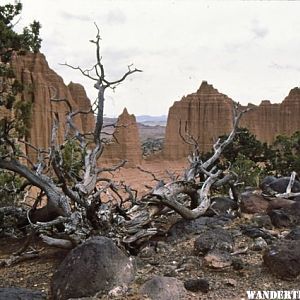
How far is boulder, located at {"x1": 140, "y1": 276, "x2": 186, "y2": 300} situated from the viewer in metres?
5.94

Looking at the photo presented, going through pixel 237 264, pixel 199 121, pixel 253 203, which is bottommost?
pixel 237 264

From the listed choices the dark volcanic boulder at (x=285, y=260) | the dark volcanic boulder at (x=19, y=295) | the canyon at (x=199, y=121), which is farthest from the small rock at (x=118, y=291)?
the canyon at (x=199, y=121)

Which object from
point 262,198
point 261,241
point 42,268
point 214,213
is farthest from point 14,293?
point 262,198

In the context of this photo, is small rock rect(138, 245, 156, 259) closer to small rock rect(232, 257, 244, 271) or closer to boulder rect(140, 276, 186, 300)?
small rock rect(232, 257, 244, 271)

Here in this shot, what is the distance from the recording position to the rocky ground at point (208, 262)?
6430 mm

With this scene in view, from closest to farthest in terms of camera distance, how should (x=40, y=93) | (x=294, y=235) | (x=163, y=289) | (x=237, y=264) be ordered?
(x=163, y=289) → (x=237, y=264) → (x=294, y=235) → (x=40, y=93)

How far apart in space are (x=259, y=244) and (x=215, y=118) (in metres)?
64.8

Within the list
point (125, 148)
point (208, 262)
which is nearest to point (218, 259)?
point (208, 262)

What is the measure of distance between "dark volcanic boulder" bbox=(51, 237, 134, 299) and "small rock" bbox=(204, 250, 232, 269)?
1.42 meters

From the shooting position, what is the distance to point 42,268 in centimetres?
811

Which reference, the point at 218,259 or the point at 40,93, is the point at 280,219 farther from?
the point at 40,93

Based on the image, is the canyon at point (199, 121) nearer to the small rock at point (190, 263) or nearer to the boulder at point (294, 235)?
the boulder at point (294, 235)

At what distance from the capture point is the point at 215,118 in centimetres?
7206

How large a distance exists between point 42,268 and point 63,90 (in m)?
51.0
